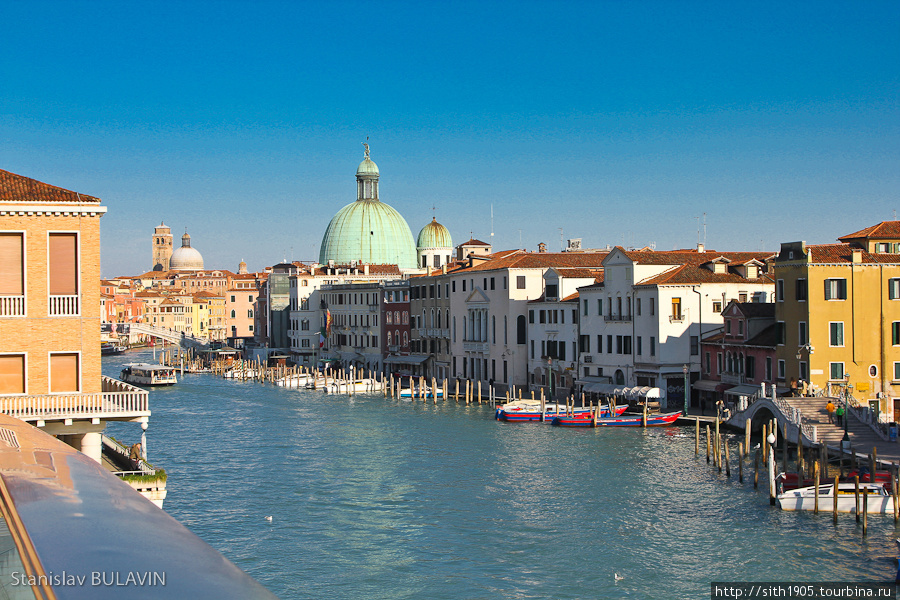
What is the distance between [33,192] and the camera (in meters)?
12.6

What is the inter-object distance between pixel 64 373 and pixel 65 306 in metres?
0.89

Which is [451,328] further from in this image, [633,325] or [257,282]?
[257,282]

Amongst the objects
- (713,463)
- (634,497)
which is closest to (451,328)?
(713,463)

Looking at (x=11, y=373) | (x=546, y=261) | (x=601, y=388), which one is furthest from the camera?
(x=546, y=261)

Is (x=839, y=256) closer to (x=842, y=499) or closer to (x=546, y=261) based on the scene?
(x=842, y=499)

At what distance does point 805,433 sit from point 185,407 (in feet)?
83.3

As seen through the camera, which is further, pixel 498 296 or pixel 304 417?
pixel 498 296

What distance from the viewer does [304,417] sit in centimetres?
→ 3425

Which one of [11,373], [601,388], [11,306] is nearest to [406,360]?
[601,388]

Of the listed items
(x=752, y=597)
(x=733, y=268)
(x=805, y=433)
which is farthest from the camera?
(x=733, y=268)

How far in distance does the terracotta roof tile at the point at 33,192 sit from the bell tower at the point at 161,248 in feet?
485

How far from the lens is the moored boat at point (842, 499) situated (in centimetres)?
1627

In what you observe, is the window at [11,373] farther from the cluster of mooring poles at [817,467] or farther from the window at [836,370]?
the window at [836,370]

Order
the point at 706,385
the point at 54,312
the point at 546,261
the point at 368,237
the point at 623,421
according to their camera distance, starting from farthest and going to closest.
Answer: the point at 368,237 → the point at 546,261 → the point at 706,385 → the point at 623,421 → the point at 54,312
